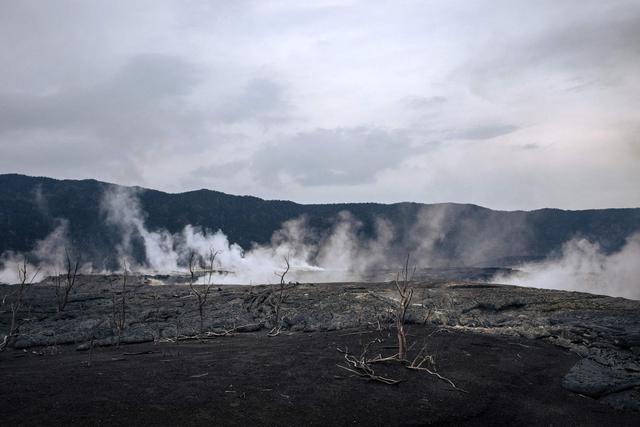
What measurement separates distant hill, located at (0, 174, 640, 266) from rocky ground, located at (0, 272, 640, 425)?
44.5m

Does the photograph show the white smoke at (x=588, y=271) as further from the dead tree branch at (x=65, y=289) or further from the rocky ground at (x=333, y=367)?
the dead tree branch at (x=65, y=289)

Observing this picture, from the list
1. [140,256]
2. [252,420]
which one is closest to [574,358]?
[252,420]

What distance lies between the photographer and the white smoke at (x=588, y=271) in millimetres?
45500

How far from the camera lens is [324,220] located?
76.5 metres

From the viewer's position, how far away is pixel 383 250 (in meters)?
70.1

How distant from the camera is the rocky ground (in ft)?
26.1

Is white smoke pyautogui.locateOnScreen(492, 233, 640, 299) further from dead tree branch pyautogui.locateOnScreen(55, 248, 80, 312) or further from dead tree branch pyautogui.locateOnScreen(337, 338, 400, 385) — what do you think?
dead tree branch pyautogui.locateOnScreen(337, 338, 400, 385)

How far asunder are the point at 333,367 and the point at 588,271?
190ft

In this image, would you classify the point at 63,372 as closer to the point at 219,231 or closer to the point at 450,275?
the point at 450,275

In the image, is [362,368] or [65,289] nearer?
[362,368]

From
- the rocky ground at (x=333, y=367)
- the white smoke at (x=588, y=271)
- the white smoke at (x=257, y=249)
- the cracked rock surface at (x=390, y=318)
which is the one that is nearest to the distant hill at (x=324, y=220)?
the white smoke at (x=257, y=249)

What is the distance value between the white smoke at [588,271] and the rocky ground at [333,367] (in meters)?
29.5

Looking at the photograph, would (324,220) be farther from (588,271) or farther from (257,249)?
(588,271)

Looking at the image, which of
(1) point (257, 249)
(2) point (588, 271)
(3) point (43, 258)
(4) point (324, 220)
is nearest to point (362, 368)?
(3) point (43, 258)
